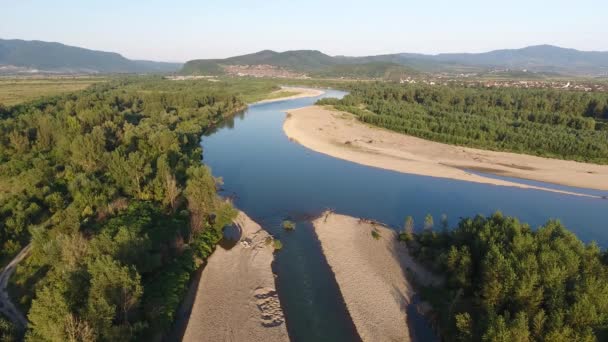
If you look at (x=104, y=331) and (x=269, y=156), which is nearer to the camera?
(x=104, y=331)

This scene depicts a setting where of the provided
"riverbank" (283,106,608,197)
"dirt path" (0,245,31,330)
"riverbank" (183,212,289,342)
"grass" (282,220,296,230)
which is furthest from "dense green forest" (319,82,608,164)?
"dirt path" (0,245,31,330)

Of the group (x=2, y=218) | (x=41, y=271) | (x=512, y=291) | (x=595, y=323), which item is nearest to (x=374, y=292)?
(x=512, y=291)

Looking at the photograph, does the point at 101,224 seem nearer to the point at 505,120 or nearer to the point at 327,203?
the point at 327,203

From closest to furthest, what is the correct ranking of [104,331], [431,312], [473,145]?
[104,331]
[431,312]
[473,145]

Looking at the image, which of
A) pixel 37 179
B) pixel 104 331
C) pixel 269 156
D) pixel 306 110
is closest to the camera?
pixel 104 331

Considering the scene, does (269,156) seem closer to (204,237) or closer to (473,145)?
(204,237)

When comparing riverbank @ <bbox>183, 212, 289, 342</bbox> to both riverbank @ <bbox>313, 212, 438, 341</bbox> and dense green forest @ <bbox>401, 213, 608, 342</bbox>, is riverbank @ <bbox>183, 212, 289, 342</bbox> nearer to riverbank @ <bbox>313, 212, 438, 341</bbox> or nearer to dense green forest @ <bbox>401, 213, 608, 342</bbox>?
riverbank @ <bbox>313, 212, 438, 341</bbox>

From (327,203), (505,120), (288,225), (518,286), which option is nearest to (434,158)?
(327,203)
